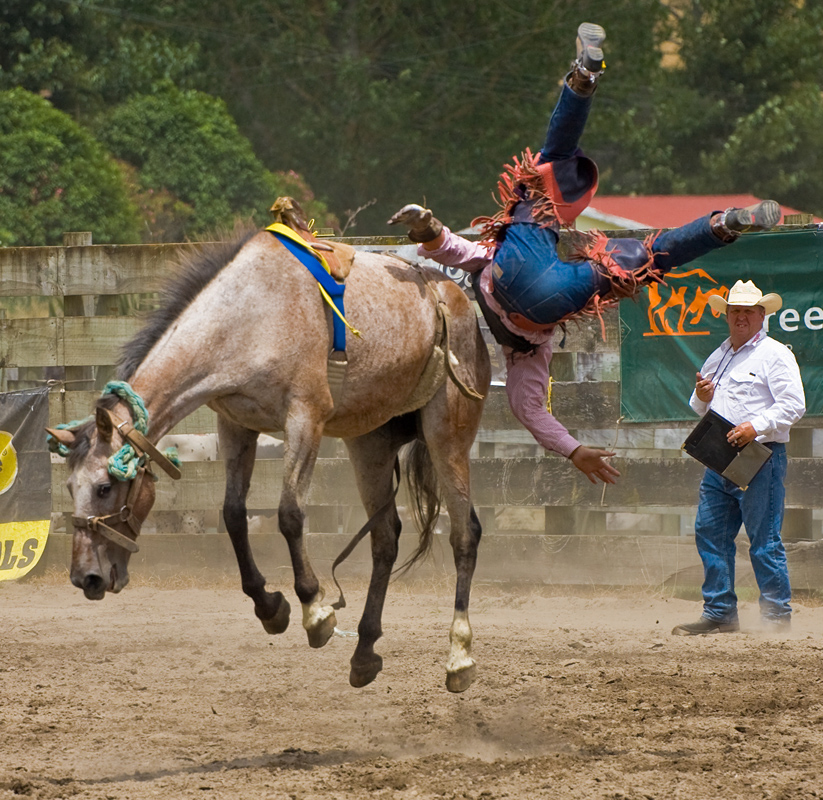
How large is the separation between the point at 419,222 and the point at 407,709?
72.6 inches

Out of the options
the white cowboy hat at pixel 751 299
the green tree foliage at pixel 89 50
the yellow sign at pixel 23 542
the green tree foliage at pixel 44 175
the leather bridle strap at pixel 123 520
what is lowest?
the yellow sign at pixel 23 542

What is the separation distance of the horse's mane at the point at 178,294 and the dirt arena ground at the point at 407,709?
4.28ft

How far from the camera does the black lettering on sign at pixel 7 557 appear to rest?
7027 mm

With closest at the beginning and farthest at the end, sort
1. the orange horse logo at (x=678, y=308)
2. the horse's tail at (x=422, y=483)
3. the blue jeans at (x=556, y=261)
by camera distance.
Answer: the blue jeans at (x=556, y=261)
the horse's tail at (x=422, y=483)
the orange horse logo at (x=678, y=308)

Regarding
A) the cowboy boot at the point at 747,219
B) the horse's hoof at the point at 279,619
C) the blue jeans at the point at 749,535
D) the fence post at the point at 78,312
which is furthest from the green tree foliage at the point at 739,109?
the horse's hoof at the point at 279,619

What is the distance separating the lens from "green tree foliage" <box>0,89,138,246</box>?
56.6 feet

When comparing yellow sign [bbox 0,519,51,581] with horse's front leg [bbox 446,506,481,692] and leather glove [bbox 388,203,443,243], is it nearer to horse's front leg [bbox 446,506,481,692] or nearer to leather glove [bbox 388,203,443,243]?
horse's front leg [bbox 446,506,481,692]

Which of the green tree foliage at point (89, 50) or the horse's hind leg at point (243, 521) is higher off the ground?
the green tree foliage at point (89, 50)

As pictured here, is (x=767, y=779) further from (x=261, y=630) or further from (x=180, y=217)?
(x=180, y=217)

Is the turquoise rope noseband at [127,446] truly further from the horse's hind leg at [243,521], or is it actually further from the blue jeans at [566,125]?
the blue jeans at [566,125]

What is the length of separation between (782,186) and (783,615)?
2267 cm

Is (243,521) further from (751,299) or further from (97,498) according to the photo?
(751,299)

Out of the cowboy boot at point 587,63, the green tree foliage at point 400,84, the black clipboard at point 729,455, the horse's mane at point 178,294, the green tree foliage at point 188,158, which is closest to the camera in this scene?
the horse's mane at point 178,294

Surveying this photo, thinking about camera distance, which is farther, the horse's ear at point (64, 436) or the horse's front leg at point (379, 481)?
the horse's front leg at point (379, 481)
